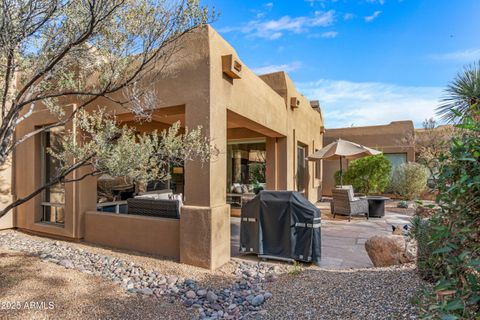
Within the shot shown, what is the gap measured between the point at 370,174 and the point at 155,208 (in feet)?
34.1

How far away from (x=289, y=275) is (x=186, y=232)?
76.5 inches

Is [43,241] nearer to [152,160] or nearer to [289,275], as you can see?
[152,160]

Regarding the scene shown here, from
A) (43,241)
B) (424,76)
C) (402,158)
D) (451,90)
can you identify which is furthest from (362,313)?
(402,158)

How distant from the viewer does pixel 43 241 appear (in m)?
6.50

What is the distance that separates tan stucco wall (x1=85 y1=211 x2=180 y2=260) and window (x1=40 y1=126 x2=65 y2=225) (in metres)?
1.09

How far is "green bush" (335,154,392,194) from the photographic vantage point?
12523mm

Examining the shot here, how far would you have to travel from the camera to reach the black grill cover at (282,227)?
5.14 meters

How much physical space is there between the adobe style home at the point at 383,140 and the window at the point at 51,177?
14.5m

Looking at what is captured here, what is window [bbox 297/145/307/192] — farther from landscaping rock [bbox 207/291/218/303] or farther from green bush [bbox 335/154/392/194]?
landscaping rock [bbox 207/291/218/303]

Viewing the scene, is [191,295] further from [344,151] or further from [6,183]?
[344,151]

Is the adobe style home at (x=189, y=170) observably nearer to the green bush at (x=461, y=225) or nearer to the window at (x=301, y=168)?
the window at (x=301, y=168)

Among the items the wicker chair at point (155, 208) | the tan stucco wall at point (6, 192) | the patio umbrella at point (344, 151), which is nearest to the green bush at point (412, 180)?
the patio umbrella at point (344, 151)

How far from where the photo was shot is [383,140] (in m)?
17.3

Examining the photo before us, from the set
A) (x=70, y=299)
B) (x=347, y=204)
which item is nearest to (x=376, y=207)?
(x=347, y=204)
